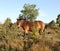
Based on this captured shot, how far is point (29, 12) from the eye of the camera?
104 ft

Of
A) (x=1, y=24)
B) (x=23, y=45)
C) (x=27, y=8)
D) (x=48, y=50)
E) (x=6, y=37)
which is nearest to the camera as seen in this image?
(x=48, y=50)

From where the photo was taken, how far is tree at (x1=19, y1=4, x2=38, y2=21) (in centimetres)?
3086

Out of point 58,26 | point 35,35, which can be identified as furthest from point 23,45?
point 58,26

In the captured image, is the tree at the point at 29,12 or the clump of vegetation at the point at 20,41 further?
the tree at the point at 29,12

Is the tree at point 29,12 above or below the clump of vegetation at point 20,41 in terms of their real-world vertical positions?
above

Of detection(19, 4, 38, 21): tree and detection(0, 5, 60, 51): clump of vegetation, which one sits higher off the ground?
detection(19, 4, 38, 21): tree

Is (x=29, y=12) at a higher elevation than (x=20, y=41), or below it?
higher

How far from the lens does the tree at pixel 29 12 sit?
3086 cm

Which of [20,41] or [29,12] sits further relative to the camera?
[29,12]

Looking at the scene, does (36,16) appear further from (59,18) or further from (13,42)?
(13,42)

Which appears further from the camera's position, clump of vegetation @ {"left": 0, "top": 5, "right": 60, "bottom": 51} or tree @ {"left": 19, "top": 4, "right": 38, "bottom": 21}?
tree @ {"left": 19, "top": 4, "right": 38, "bottom": 21}

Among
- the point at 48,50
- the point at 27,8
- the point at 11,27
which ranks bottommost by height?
the point at 48,50

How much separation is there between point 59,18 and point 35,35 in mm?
19016

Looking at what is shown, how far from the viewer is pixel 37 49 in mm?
14711
